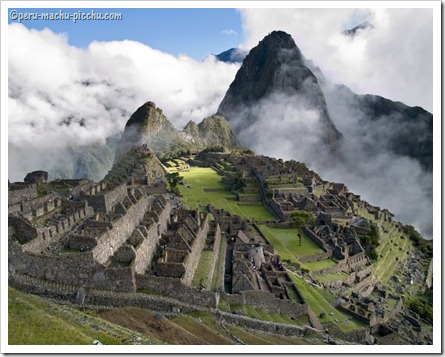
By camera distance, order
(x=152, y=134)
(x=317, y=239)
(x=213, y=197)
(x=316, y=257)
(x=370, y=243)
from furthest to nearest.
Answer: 1. (x=152, y=134)
2. (x=213, y=197)
3. (x=370, y=243)
4. (x=317, y=239)
5. (x=316, y=257)

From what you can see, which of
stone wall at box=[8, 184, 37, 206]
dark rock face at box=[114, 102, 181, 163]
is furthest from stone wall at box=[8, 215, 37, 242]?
dark rock face at box=[114, 102, 181, 163]

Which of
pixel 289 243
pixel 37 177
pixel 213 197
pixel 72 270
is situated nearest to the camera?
pixel 72 270

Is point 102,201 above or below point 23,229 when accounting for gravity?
above

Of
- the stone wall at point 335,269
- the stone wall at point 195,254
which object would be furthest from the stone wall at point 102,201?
the stone wall at point 335,269

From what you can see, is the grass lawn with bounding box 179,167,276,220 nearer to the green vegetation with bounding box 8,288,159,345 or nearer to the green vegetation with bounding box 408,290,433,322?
the green vegetation with bounding box 408,290,433,322

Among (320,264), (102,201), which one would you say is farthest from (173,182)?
(102,201)

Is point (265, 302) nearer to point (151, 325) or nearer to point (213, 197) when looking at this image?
point (151, 325)

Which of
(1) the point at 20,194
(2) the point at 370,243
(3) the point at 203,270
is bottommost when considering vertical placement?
(3) the point at 203,270

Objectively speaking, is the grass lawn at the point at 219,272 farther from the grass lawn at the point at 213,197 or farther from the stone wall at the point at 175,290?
the grass lawn at the point at 213,197
